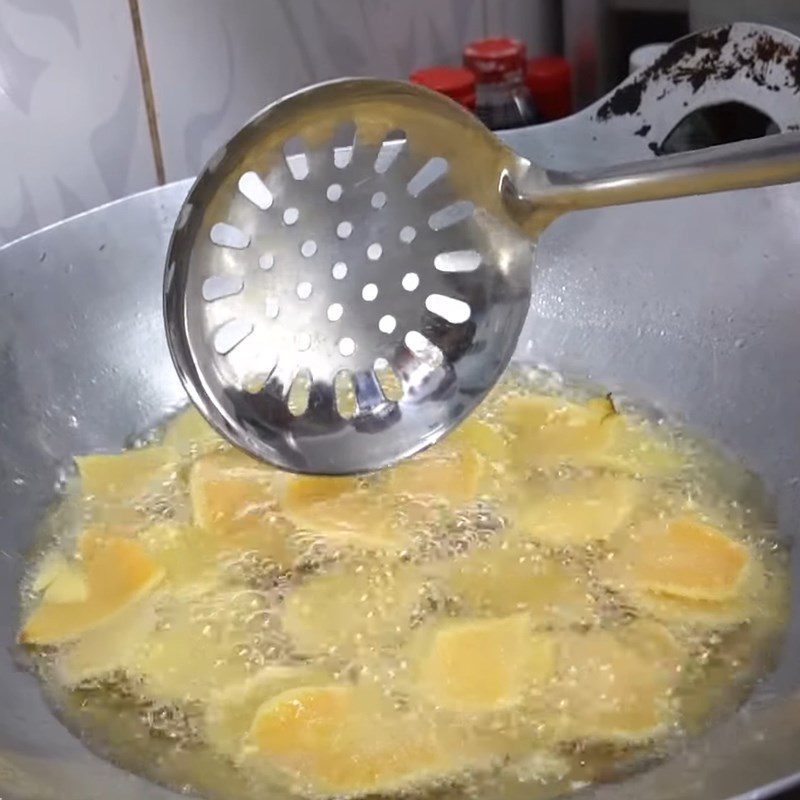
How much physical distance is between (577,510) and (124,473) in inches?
11.6

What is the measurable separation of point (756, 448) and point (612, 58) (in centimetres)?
47

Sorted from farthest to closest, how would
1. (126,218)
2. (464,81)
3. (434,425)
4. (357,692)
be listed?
1. (464,81)
2. (126,218)
3. (434,425)
4. (357,692)

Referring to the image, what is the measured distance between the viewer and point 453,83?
0.89 m

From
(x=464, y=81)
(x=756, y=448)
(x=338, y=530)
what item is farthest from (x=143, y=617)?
(x=464, y=81)

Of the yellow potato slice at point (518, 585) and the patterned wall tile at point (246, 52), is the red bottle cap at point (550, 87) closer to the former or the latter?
the patterned wall tile at point (246, 52)

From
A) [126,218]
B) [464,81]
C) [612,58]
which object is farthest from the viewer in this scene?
[612,58]

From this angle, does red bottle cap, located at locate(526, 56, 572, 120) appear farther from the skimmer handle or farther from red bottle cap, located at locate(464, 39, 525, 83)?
the skimmer handle

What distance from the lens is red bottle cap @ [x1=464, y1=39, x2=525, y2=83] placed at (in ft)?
2.96

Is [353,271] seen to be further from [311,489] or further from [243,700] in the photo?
[243,700]

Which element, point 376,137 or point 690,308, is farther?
point 690,308

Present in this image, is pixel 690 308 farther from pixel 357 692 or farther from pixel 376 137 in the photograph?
pixel 357 692

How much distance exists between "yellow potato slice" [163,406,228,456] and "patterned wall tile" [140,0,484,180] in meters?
0.20

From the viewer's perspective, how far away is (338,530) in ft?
2.17

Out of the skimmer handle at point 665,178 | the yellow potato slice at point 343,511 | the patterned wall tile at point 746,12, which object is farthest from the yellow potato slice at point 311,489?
the patterned wall tile at point 746,12
